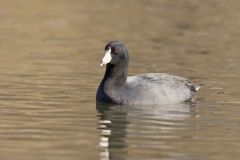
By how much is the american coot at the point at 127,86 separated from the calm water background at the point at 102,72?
10.2 inches

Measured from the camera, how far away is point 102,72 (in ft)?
65.1

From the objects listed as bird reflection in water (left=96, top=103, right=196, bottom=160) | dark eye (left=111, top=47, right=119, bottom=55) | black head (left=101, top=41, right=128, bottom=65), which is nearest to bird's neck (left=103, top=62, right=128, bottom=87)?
black head (left=101, top=41, right=128, bottom=65)

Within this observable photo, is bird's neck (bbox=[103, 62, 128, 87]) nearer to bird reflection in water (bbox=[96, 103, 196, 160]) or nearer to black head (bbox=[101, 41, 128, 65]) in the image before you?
black head (bbox=[101, 41, 128, 65])

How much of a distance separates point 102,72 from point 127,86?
3795mm

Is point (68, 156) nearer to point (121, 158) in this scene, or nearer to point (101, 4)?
point (121, 158)

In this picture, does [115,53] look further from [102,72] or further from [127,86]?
[102,72]

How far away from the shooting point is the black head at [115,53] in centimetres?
1600

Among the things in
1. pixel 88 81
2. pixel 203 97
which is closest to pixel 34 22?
pixel 88 81

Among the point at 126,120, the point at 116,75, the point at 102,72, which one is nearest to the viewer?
the point at 126,120

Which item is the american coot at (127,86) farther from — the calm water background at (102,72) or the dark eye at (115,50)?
the calm water background at (102,72)

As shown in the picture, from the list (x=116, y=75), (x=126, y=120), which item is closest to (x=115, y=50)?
(x=116, y=75)

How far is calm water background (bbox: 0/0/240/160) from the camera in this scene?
12.2 meters

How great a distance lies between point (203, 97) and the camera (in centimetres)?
1698

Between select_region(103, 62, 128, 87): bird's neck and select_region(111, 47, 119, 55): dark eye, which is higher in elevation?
select_region(111, 47, 119, 55): dark eye
